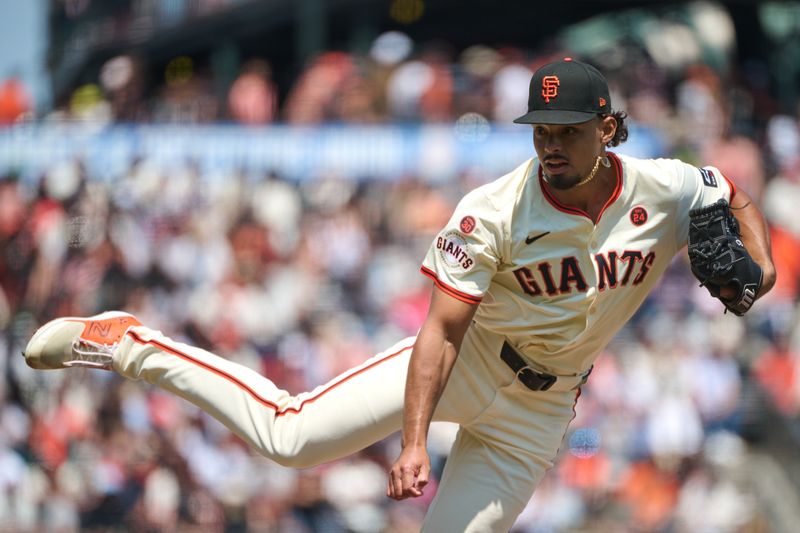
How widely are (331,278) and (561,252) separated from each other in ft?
19.6

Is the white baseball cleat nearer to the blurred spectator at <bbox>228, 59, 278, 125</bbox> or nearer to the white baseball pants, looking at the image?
the white baseball pants

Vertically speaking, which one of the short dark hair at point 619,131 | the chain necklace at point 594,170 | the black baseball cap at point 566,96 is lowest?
the chain necklace at point 594,170

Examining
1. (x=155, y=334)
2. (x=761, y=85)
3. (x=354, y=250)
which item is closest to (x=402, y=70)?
(x=354, y=250)

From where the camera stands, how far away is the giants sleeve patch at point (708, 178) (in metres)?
5.26

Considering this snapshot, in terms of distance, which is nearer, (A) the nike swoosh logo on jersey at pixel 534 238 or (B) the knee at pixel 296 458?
(A) the nike swoosh logo on jersey at pixel 534 238

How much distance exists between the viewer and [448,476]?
5438mm

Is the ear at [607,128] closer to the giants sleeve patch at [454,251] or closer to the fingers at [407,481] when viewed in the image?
the giants sleeve patch at [454,251]

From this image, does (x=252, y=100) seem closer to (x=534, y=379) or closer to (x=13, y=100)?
(x=13, y=100)

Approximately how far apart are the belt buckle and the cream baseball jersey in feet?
0.15

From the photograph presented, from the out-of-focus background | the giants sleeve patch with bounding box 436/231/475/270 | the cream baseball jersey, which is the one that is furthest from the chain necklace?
the out-of-focus background

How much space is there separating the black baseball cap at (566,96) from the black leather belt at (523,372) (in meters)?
1.05

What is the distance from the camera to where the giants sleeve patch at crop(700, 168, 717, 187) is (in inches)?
207

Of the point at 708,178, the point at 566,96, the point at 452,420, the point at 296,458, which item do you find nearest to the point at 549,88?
the point at 566,96

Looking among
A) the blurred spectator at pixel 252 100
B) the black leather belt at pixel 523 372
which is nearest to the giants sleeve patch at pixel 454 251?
the black leather belt at pixel 523 372
